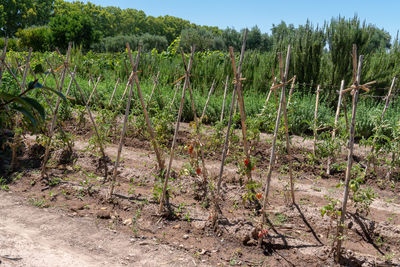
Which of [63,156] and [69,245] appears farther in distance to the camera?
[63,156]

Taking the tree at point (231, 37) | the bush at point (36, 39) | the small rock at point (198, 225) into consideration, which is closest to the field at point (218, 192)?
the small rock at point (198, 225)

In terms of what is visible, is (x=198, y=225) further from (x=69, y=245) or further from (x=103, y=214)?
(x=69, y=245)

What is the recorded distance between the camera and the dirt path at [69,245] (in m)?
2.78

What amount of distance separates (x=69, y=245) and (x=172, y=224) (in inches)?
35.9

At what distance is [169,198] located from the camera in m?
3.90

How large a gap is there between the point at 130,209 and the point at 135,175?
33.0 inches

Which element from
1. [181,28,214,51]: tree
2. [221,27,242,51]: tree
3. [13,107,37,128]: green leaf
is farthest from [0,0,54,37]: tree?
[13,107,37,128]: green leaf

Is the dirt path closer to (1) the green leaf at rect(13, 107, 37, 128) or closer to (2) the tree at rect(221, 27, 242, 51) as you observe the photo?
(1) the green leaf at rect(13, 107, 37, 128)

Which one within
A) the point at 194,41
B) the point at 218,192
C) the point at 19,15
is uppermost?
the point at 19,15

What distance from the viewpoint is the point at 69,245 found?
3.04 metres

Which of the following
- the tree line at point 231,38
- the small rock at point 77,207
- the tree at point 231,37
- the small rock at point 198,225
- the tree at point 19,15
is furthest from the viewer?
the tree at point 19,15

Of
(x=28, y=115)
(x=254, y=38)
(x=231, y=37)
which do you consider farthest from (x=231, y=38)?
(x=28, y=115)

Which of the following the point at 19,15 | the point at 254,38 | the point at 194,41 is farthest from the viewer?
the point at 19,15

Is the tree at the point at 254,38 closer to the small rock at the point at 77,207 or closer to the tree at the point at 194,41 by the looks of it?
the tree at the point at 194,41
